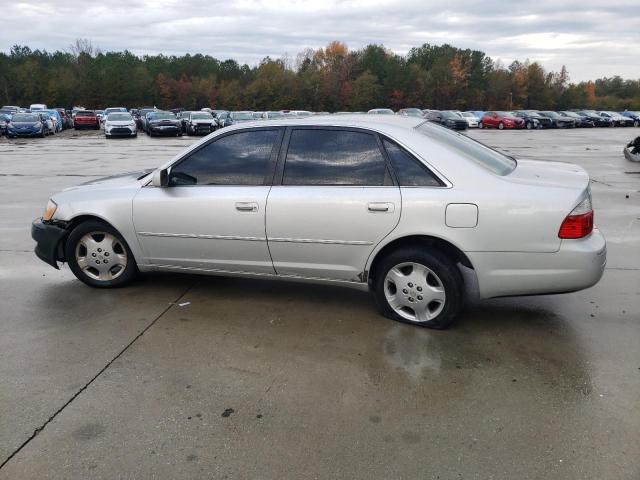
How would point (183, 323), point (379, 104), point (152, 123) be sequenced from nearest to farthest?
point (183, 323)
point (152, 123)
point (379, 104)

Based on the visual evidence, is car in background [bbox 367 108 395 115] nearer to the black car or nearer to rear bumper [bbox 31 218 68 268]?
rear bumper [bbox 31 218 68 268]

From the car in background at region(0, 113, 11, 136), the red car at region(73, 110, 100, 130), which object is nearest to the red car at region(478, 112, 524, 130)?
the red car at region(73, 110, 100, 130)

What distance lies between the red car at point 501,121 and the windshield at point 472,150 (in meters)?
43.7

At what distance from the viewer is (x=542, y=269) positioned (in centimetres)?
411

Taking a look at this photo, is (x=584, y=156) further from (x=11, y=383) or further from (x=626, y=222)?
(x=11, y=383)

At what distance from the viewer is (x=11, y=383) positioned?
3.62m

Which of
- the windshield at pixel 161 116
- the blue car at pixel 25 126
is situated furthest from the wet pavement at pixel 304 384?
the blue car at pixel 25 126

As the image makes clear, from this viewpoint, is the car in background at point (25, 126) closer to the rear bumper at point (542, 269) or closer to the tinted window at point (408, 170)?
the tinted window at point (408, 170)

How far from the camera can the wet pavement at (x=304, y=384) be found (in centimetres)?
285

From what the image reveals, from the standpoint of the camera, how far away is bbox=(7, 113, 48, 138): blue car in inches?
1273

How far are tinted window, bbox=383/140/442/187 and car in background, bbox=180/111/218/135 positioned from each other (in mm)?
30159

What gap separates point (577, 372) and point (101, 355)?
10.5ft

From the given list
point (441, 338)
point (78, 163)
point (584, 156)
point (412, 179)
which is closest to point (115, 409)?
point (441, 338)

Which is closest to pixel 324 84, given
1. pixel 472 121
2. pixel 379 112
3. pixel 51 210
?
pixel 472 121
